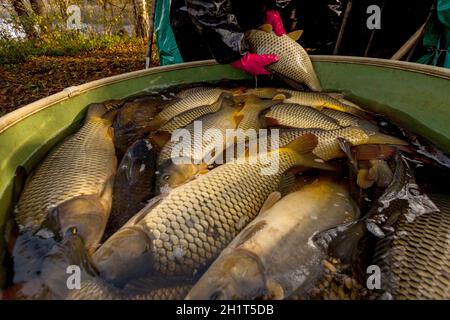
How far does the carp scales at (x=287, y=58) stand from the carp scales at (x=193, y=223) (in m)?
1.00

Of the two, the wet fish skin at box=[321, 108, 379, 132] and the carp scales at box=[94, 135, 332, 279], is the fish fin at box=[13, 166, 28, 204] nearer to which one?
the carp scales at box=[94, 135, 332, 279]

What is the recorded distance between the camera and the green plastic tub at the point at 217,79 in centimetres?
142

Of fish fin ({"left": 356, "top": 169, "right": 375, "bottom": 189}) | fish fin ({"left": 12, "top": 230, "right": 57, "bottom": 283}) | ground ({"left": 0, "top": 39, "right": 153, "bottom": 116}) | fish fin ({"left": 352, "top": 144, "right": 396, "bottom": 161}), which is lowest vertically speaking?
ground ({"left": 0, "top": 39, "right": 153, "bottom": 116})

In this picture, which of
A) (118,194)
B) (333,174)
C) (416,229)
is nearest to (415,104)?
(333,174)

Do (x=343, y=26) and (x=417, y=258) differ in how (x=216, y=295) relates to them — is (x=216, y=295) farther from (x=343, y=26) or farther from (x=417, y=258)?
(x=343, y=26)

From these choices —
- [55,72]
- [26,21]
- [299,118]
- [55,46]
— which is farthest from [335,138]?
[26,21]

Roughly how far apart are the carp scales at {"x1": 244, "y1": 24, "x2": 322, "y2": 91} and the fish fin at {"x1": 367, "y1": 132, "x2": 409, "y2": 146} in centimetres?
72

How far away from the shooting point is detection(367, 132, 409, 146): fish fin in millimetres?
1620

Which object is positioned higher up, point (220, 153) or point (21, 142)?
point (21, 142)

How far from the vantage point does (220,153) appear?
1.63 meters

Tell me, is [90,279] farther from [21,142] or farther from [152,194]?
[21,142]

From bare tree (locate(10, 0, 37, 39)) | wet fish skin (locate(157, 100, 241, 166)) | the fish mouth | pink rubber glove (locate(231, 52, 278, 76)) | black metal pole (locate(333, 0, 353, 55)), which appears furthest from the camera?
bare tree (locate(10, 0, 37, 39))

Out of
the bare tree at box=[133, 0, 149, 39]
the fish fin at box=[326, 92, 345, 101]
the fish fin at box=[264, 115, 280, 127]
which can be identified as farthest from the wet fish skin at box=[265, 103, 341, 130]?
the bare tree at box=[133, 0, 149, 39]
